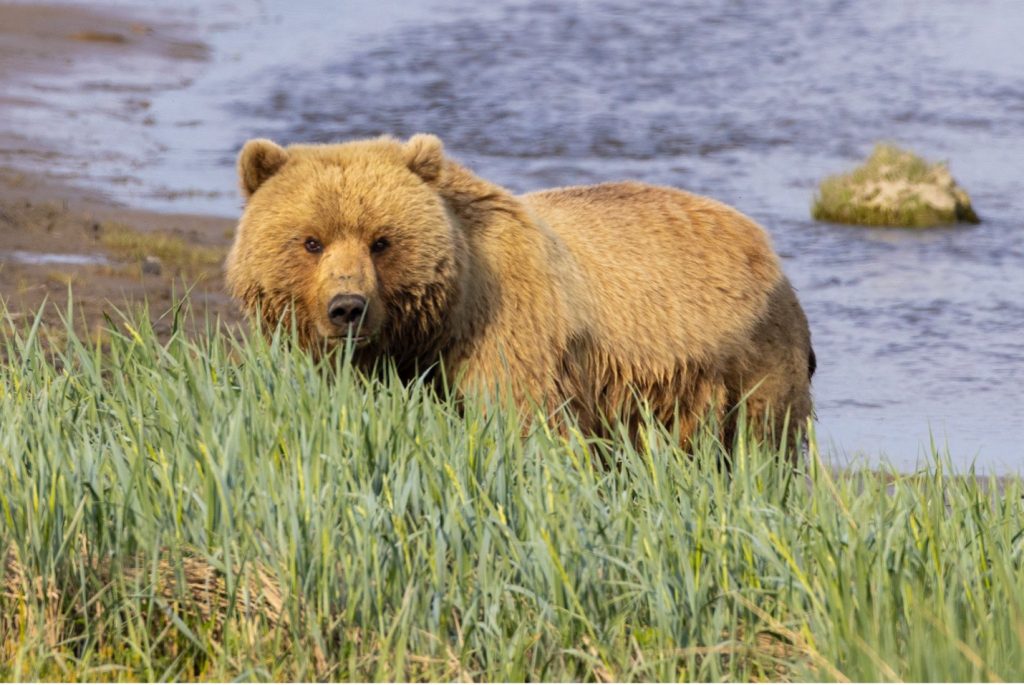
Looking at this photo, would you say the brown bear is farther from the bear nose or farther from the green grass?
the green grass

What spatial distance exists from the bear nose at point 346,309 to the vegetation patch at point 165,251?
216 inches

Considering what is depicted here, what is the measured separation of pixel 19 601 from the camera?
4031mm

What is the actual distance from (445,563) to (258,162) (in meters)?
1.78

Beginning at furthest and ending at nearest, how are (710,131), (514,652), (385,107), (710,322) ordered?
(385,107) → (710,131) → (710,322) → (514,652)

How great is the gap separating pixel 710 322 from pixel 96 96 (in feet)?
42.1

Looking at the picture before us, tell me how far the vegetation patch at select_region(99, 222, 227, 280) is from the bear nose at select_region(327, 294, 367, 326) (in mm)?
5478

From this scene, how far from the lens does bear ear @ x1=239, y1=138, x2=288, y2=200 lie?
5.14 meters

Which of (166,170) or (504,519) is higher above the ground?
(504,519)

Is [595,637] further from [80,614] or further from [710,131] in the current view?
[710,131]

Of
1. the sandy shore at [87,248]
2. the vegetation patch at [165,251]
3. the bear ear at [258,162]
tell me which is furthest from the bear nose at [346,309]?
the vegetation patch at [165,251]

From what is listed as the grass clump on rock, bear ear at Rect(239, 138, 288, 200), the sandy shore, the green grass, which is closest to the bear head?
bear ear at Rect(239, 138, 288, 200)

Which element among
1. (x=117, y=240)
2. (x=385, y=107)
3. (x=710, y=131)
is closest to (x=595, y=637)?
(x=117, y=240)

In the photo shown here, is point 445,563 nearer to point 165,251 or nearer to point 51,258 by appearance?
point 51,258

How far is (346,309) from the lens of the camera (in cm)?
477
